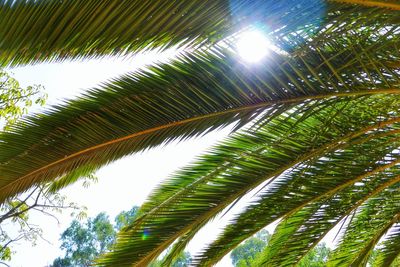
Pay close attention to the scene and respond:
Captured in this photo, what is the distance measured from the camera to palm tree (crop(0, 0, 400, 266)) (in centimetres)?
Answer: 237

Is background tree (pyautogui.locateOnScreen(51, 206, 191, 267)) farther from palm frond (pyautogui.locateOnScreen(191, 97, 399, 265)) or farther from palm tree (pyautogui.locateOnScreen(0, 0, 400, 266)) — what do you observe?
palm tree (pyautogui.locateOnScreen(0, 0, 400, 266))

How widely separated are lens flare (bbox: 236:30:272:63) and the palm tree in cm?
6

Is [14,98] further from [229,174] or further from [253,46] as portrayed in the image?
[253,46]

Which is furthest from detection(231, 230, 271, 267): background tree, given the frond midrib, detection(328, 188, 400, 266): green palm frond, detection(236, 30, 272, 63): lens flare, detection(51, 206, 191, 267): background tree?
detection(236, 30, 272, 63): lens flare

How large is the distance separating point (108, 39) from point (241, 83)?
1.42 m

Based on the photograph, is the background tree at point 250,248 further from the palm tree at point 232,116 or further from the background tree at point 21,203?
the palm tree at point 232,116

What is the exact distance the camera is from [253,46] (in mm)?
3154

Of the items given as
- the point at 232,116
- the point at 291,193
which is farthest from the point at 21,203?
the point at 232,116

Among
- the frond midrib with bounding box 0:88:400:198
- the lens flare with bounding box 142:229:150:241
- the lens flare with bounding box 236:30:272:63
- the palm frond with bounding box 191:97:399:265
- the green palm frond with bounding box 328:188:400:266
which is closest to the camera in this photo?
the lens flare with bounding box 236:30:272:63

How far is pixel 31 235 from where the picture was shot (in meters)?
11.4

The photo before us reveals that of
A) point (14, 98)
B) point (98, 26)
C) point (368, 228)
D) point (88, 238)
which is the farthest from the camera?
point (88, 238)

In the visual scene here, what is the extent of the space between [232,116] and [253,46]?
0.70m

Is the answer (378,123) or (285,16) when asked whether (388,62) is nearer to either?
(378,123)

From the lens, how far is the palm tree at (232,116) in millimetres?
2371
